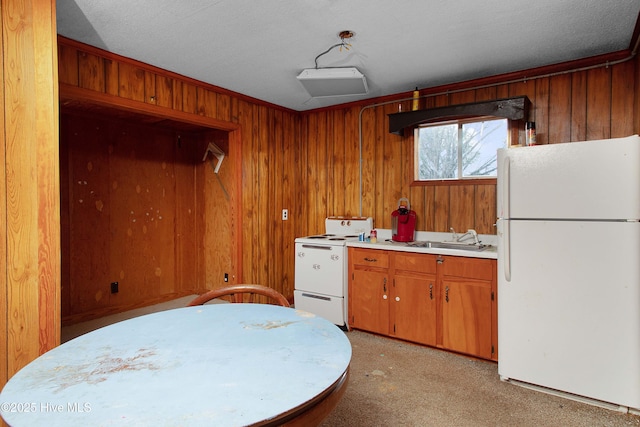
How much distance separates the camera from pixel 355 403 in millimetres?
2221

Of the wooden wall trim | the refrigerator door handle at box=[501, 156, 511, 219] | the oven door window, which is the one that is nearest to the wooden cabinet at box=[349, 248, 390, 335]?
the oven door window

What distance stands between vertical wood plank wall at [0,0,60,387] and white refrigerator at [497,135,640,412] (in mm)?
2655

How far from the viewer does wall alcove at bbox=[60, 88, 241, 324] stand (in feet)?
12.0

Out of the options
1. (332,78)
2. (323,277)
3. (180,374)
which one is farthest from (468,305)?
(180,374)

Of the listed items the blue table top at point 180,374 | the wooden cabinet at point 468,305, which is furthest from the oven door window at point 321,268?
the blue table top at point 180,374

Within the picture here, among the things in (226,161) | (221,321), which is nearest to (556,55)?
(221,321)

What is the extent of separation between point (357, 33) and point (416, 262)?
1821mm

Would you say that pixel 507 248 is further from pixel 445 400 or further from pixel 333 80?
pixel 333 80

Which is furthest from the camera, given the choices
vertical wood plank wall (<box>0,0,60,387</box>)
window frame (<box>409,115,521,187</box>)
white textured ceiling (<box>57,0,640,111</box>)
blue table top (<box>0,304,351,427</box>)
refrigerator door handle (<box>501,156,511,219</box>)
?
window frame (<box>409,115,521,187</box>)

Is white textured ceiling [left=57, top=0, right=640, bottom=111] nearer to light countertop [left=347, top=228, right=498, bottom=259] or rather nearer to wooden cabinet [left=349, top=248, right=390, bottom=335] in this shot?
light countertop [left=347, top=228, right=498, bottom=259]

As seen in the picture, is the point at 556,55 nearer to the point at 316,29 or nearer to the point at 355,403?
the point at 316,29

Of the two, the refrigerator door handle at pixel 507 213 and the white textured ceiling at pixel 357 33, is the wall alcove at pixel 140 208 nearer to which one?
the white textured ceiling at pixel 357 33

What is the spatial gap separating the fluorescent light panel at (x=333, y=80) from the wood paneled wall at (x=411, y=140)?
823mm

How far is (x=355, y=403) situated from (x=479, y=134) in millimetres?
2500
